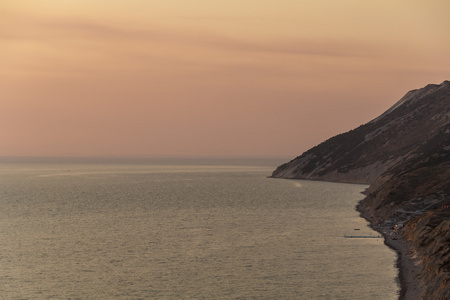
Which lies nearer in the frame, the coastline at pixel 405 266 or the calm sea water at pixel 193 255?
the coastline at pixel 405 266

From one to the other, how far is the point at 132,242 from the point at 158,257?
13.4 metres

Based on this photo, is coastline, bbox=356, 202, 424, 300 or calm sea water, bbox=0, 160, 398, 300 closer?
coastline, bbox=356, 202, 424, 300

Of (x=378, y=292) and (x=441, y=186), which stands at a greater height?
(x=441, y=186)

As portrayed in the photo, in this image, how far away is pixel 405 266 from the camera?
66.0m

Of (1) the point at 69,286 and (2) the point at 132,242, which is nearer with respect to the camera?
(1) the point at 69,286

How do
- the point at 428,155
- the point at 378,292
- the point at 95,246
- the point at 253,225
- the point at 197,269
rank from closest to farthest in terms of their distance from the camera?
the point at 378,292 → the point at 197,269 → the point at 95,246 → the point at 253,225 → the point at 428,155

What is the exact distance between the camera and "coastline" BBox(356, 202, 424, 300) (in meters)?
55.4

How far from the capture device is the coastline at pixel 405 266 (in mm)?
55394

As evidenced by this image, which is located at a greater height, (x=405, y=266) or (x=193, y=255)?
(x=405, y=266)

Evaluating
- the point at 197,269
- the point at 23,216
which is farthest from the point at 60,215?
the point at 197,269

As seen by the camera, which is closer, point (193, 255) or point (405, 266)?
point (405, 266)

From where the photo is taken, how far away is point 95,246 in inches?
3258

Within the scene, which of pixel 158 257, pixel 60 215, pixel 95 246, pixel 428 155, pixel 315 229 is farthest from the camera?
pixel 428 155

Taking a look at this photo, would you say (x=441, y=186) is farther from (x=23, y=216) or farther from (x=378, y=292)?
(x=23, y=216)
